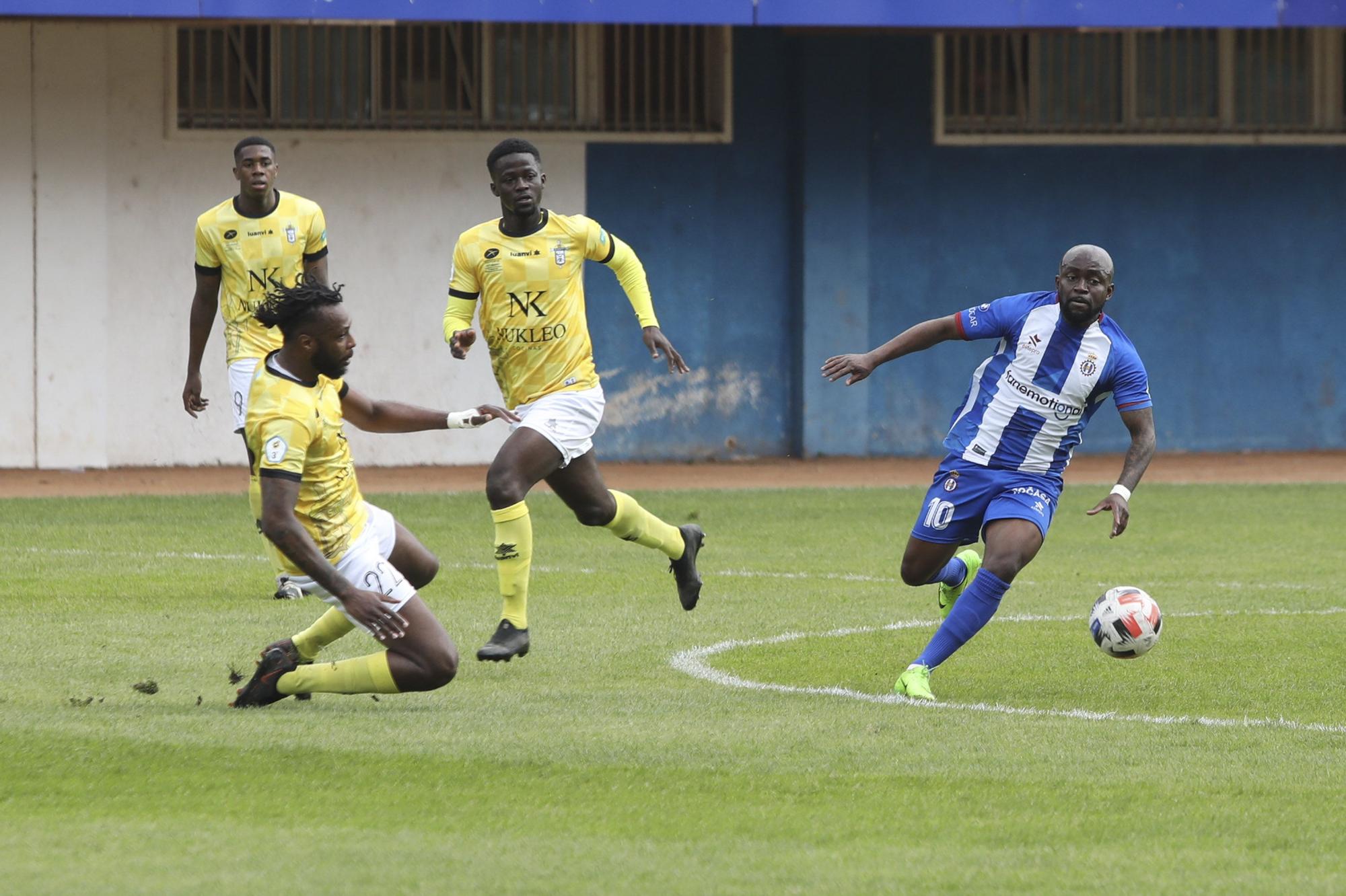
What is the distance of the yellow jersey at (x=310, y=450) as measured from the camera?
649 cm

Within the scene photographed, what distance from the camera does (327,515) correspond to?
681cm

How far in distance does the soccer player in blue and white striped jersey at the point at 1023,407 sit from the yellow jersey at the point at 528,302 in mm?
1421

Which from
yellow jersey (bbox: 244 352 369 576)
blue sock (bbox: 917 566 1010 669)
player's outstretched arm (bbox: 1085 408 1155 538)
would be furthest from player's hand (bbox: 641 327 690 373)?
yellow jersey (bbox: 244 352 369 576)

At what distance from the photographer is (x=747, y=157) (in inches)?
789

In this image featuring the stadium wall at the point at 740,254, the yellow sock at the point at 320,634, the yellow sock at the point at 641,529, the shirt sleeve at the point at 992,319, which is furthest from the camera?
the stadium wall at the point at 740,254

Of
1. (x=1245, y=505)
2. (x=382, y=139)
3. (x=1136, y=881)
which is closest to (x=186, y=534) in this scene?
(x=382, y=139)

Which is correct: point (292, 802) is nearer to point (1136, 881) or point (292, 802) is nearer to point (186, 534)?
point (1136, 881)

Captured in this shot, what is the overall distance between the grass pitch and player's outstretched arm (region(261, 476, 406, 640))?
0.41 meters

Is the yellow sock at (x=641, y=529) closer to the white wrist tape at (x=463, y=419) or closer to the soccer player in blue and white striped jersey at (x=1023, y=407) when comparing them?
the soccer player in blue and white striped jersey at (x=1023, y=407)

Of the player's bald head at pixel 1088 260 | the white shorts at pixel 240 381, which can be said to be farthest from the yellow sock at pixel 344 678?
the white shorts at pixel 240 381

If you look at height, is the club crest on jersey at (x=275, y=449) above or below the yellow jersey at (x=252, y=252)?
below

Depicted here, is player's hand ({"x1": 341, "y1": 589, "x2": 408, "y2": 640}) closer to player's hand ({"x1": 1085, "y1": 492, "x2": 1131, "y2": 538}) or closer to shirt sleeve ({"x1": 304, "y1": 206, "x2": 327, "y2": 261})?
player's hand ({"x1": 1085, "y1": 492, "x2": 1131, "y2": 538})

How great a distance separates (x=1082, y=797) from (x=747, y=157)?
1487 centimetres

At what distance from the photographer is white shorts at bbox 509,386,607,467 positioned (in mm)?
8750
